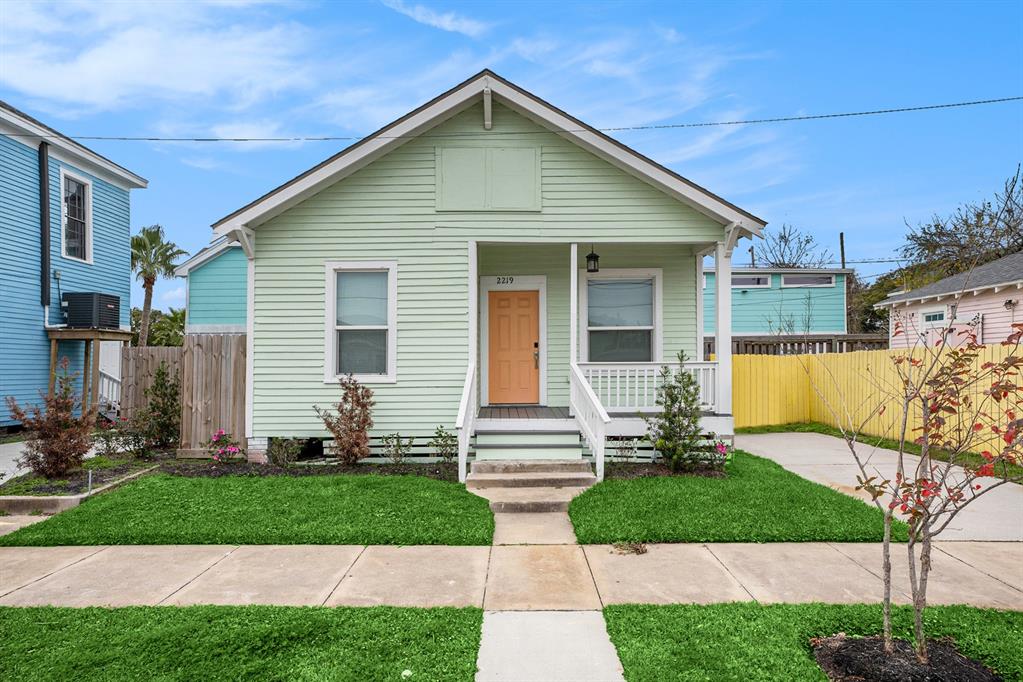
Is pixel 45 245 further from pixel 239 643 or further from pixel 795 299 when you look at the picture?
pixel 795 299

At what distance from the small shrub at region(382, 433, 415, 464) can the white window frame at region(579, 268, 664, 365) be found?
303cm

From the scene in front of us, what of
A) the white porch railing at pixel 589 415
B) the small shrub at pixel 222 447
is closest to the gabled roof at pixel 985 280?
the white porch railing at pixel 589 415

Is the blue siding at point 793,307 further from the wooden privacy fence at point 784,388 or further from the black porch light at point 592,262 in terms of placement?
the black porch light at point 592,262

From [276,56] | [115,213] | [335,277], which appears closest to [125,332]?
[115,213]

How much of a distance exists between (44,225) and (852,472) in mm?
16221

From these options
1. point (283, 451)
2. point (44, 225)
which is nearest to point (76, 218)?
point (44, 225)

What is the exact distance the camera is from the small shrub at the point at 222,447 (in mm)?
8242

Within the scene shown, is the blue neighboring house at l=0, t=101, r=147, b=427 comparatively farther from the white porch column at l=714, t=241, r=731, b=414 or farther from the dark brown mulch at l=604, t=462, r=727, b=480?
the white porch column at l=714, t=241, r=731, b=414

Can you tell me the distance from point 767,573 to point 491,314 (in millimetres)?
6038

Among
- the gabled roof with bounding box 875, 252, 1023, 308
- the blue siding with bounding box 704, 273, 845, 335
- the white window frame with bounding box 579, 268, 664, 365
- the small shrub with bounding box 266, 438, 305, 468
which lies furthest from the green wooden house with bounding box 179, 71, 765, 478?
the blue siding with bounding box 704, 273, 845, 335

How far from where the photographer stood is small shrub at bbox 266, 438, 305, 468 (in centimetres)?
823

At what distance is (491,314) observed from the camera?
9.60m

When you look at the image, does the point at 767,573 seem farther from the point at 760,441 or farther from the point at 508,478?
the point at 760,441

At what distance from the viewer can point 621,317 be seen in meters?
9.47
